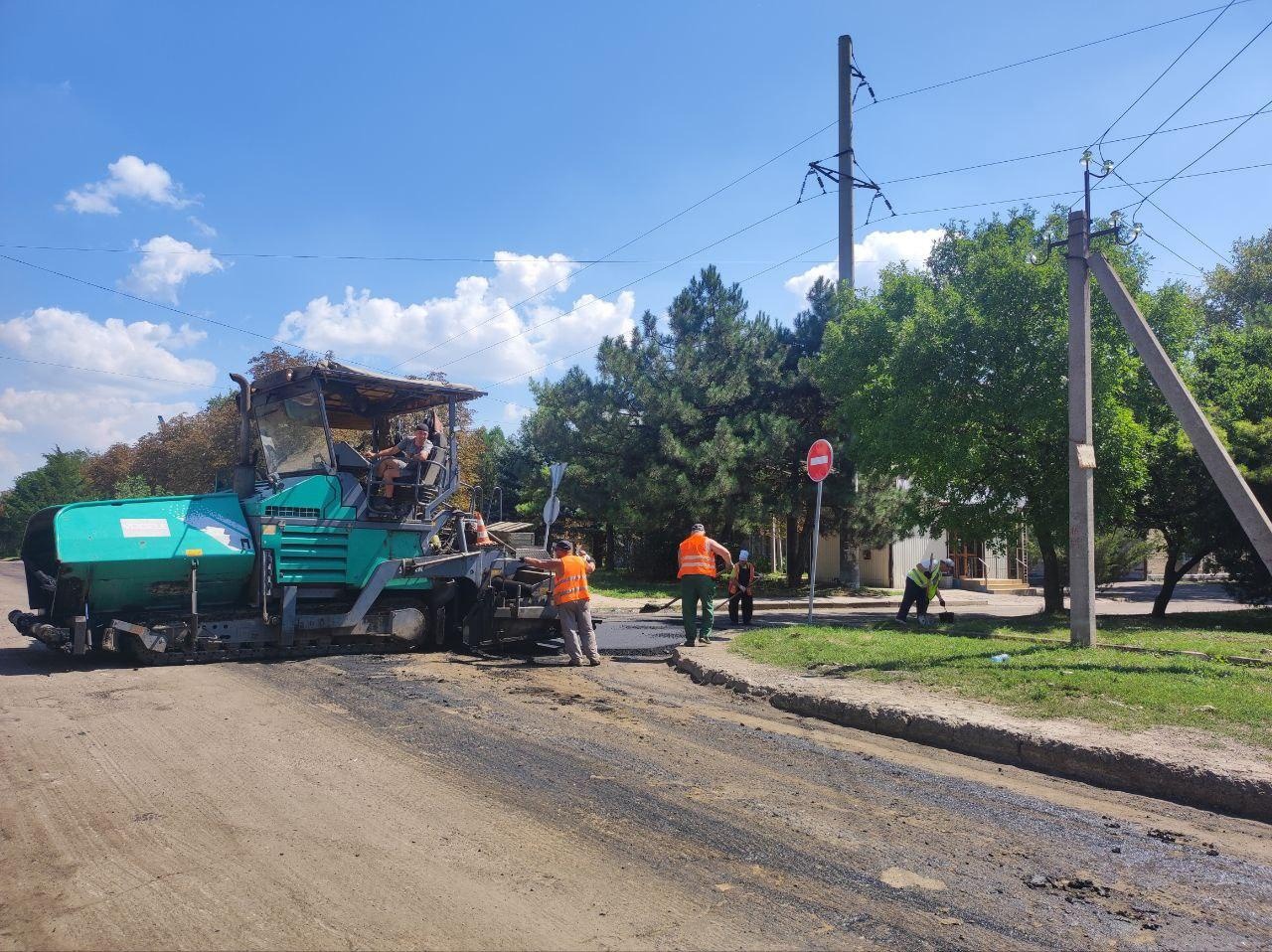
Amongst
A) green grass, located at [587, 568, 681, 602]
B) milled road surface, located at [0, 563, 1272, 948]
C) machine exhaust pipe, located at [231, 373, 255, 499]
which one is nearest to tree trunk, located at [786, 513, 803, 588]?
green grass, located at [587, 568, 681, 602]

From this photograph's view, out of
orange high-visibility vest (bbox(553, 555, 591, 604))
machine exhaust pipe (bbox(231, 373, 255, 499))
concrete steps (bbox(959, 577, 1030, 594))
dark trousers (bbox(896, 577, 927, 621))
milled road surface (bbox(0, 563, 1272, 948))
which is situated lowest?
concrete steps (bbox(959, 577, 1030, 594))

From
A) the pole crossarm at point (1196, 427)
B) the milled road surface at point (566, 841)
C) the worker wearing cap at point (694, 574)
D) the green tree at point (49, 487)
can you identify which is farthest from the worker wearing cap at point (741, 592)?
the green tree at point (49, 487)

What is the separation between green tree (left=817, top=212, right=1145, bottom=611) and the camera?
14477 millimetres

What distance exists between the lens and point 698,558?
36.3 ft

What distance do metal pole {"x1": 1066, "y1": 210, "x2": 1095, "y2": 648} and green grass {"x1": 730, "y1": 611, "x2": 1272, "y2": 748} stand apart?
19.9 inches

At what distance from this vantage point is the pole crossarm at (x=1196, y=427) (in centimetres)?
859

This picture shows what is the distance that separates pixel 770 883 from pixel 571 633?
6.35 metres

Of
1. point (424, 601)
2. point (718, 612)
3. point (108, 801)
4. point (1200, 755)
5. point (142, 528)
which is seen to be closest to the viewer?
point (108, 801)

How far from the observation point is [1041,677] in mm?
7863

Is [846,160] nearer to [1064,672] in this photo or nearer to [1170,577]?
[1170,577]

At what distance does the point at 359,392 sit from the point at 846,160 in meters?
16.5

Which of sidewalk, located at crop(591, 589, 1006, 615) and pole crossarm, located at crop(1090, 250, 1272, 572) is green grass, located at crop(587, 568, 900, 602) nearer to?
sidewalk, located at crop(591, 589, 1006, 615)

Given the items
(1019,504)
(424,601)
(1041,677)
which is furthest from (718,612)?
(1041,677)

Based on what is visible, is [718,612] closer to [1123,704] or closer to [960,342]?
[960,342]
